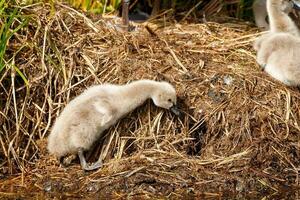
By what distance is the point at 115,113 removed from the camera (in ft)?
23.3

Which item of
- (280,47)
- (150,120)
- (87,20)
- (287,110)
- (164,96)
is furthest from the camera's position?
(87,20)

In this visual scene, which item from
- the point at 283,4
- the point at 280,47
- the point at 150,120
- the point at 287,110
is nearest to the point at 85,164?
the point at 150,120

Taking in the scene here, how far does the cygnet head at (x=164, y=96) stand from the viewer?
7.17 m

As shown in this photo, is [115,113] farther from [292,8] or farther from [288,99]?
[292,8]

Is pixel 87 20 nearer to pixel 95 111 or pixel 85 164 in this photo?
pixel 95 111

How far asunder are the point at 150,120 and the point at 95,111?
0.51 metres

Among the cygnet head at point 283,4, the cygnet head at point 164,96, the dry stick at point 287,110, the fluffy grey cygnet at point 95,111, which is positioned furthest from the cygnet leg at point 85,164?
the cygnet head at point 283,4

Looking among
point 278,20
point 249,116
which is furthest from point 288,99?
point 278,20

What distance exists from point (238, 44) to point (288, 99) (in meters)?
0.98

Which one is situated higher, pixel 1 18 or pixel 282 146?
pixel 1 18

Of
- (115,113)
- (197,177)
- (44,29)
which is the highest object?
(44,29)

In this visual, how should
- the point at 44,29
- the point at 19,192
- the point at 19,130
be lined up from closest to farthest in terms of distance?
the point at 19,192, the point at 19,130, the point at 44,29

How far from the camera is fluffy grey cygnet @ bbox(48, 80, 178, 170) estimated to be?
7.04m

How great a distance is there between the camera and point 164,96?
7.17 m
